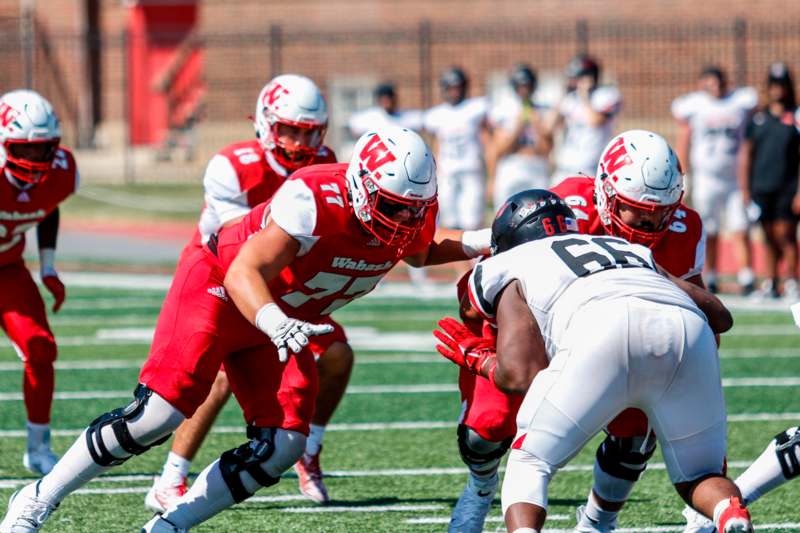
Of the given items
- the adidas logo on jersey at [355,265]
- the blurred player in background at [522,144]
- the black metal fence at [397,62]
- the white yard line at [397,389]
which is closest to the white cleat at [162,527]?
the adidas logo on jersey at [355,265]

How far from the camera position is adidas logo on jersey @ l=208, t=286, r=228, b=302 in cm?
501

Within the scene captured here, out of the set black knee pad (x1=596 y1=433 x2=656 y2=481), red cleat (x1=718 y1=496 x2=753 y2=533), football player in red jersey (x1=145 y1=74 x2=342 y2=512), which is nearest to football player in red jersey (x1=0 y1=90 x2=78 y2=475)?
football player in red jersey (x1=145 y1=74 x2=342 y2=512)

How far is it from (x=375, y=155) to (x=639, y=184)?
95cm

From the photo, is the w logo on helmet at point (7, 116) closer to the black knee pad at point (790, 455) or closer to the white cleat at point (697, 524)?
the white cleat at point (697, 524)

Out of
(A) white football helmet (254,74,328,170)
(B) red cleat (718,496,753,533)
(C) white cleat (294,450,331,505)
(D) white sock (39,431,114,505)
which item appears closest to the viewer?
(B) red cleat (718,496,753,533)

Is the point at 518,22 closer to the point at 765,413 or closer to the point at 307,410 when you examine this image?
the point at 765,413

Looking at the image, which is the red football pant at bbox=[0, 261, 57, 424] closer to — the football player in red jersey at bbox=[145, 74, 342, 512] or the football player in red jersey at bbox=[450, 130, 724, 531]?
the football player in red jersey at bbox=[145, 74, 342, 512]

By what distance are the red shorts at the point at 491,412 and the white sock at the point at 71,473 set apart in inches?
51.0

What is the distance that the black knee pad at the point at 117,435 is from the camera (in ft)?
15.5

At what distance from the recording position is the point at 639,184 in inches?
191

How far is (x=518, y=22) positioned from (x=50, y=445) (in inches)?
689

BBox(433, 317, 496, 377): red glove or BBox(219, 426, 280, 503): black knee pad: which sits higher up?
BBox(433, 317, 496, 377): red glove

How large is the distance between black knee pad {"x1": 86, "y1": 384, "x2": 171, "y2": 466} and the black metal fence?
16.5 metres

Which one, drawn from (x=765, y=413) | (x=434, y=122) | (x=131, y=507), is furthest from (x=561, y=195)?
(x=434, y=122)
